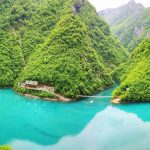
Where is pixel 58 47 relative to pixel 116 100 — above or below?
above

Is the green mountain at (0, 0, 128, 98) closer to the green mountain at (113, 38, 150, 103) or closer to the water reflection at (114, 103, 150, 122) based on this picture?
the green mountain at (113, 38, 150, 103)

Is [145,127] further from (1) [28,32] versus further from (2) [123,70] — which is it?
(1) [28,32]

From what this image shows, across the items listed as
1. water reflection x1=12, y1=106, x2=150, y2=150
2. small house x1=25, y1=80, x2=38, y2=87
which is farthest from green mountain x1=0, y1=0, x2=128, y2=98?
water reflection x1=12, y1=106, x2=150, y2=150

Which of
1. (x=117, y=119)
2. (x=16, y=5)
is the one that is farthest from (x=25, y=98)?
(x=16, y=5)

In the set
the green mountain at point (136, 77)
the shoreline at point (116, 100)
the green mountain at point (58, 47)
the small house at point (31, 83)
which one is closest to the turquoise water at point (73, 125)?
the shoreline at point (116, 100)

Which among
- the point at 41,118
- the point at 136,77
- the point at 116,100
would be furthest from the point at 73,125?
the point at 136,77

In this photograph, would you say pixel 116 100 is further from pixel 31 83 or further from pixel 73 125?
pixel 31 83
